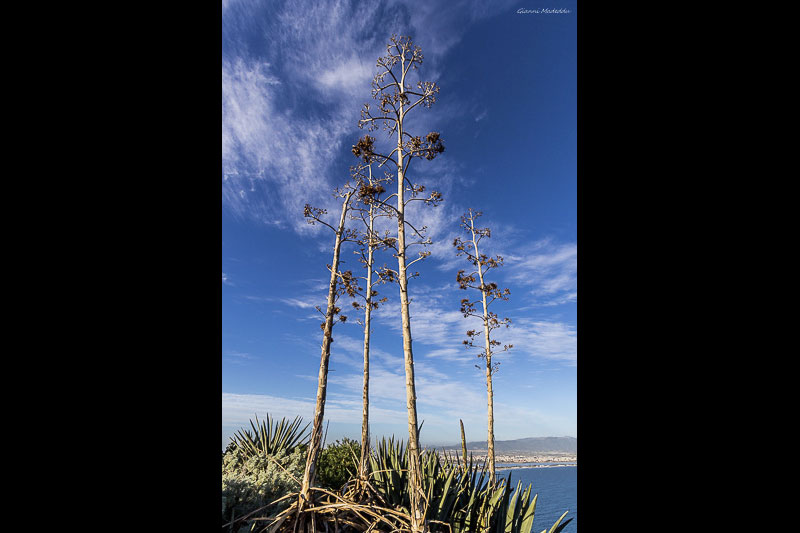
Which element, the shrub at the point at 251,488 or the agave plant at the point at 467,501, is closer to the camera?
the agave plant at the point at 467,501

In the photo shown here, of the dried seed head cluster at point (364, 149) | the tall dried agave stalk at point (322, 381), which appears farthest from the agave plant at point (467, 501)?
the dried seed head cluster at point (364, 149)

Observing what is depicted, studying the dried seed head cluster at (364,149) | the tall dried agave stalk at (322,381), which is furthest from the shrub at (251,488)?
the dried seed head cluster at (364,149)

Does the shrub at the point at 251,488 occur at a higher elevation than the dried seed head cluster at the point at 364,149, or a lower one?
lower

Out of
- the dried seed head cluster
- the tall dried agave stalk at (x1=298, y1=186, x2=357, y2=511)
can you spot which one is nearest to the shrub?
the tall dried agave stalk at (x1=298, y1=186, x2=357, y2=511)

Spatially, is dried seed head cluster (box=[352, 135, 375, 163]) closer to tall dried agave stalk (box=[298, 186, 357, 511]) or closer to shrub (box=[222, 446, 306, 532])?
tall dried agave stalk (box=[298, 186, 357, 511])

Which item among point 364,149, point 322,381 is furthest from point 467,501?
point 364,149

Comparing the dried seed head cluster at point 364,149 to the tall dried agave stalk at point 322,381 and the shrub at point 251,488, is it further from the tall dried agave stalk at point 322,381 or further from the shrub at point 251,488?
the shrub at point 251,488

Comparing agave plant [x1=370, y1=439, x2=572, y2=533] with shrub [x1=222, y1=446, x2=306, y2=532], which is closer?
agave plant [x1=370, y1=439, x2=572, y2=533]

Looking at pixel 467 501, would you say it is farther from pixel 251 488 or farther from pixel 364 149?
pixel 364 149
